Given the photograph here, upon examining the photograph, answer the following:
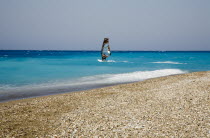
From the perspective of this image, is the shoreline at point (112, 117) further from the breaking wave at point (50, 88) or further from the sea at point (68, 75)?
the sea at point (68, 75)

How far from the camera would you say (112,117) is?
6883mm

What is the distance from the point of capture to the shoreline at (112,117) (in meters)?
5.63

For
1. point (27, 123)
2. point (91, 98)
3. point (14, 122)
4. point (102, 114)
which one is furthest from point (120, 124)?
point (91, 98)

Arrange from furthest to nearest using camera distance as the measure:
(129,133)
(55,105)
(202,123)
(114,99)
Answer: (114,99), (55,105), (202,123), (129,133)

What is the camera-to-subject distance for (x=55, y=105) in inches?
358

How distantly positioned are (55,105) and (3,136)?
3.57 meters

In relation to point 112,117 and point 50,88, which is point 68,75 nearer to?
point 50,88

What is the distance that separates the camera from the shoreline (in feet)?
18.5

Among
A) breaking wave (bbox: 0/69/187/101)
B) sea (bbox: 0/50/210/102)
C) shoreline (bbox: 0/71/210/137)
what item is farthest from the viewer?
sea (bbox: 0/50/210/102)

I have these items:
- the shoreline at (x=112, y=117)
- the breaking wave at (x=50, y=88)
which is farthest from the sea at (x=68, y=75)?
the shoreline at (x=112, y=117)

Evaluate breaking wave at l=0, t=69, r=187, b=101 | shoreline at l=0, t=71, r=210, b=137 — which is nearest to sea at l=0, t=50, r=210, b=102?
breaking wave at l=0, t=69, r=187, b=101

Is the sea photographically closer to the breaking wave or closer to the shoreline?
the breaking wave

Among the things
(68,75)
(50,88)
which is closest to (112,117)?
(50,88)

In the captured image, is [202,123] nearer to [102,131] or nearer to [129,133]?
[129,133]
